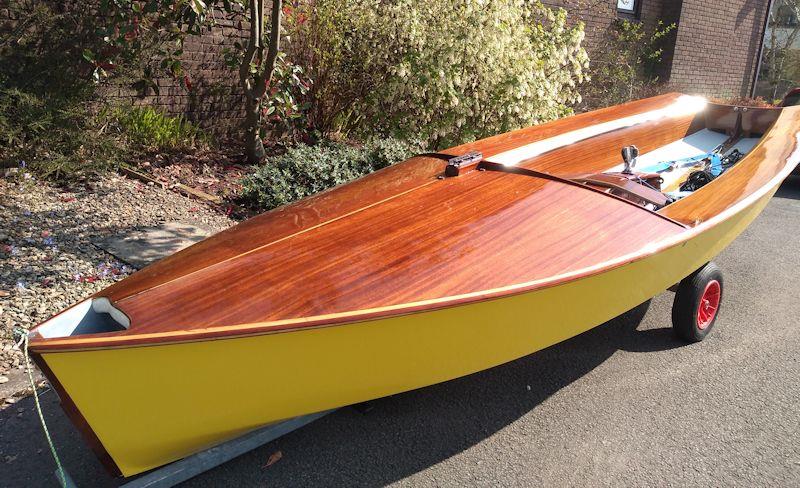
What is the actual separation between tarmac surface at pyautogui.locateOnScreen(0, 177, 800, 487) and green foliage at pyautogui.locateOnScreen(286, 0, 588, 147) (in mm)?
2828

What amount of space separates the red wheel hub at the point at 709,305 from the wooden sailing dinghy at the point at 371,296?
0.01 m

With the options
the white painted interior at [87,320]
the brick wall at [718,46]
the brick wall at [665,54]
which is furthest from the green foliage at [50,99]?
the brick wall at [718,46]

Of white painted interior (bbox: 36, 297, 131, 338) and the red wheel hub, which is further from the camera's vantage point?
the red wheel hub

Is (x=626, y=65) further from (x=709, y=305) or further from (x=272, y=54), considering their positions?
(x=709, y=305)

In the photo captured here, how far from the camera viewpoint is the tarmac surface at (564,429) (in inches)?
91.5

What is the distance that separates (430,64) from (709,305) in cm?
305

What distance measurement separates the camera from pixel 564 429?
2623 mm

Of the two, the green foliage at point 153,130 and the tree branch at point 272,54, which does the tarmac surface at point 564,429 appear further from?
the tree branch at point 272,54

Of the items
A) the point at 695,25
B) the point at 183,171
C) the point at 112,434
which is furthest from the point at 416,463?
the point at 695,25

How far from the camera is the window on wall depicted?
11.1m

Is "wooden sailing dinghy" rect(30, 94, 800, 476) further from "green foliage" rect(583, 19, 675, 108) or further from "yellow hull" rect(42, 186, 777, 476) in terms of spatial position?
"green foliage" rect(583, 19, 675, 108)

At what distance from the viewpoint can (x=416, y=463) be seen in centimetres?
239

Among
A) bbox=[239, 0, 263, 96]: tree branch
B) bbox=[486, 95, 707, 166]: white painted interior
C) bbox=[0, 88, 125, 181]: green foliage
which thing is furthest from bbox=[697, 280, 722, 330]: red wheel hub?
bbox=[0, 88, 125, 181]: green foliage

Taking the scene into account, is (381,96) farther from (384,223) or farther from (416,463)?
(416,463)
